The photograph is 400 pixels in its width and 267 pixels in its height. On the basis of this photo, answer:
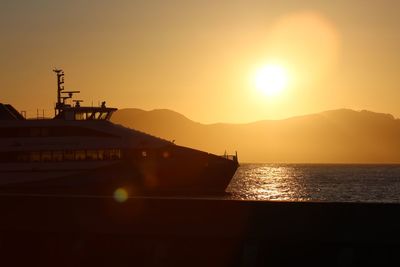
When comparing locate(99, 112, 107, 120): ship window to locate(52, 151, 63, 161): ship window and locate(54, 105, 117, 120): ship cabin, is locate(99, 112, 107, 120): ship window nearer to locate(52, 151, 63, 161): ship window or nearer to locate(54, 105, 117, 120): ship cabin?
locate(54, 105, 117, 120): ship cabin

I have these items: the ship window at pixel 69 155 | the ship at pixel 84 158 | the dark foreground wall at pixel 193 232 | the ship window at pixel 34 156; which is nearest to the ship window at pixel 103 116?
the ship at pixel 84 158

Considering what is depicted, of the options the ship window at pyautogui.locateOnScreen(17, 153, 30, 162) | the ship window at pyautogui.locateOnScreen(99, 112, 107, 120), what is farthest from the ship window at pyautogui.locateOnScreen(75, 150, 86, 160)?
the ship window at pyautogui.locateOnScreen(17, 153, 30, 162)

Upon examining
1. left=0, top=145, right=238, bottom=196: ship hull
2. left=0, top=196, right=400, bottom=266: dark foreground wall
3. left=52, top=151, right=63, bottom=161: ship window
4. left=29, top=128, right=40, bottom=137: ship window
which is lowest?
left=0, top=196, right=400, bottom=266: dark foreground wall

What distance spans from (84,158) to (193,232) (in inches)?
1059

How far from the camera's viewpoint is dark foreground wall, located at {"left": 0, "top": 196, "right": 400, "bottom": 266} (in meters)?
14.4

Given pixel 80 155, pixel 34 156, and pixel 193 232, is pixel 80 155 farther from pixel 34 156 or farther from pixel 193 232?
pixel 193 232

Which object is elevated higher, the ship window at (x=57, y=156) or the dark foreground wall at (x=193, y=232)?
the ship window at (x=57, y=156)

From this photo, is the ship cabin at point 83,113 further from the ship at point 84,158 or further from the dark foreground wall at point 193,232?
the dark foreground wall at point 193,232

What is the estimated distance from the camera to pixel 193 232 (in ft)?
50.1

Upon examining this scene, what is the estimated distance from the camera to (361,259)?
1452 centimetres

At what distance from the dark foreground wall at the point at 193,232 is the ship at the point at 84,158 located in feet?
79.7

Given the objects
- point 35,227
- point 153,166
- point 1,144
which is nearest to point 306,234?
point 35,227

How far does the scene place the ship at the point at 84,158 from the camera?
134ft

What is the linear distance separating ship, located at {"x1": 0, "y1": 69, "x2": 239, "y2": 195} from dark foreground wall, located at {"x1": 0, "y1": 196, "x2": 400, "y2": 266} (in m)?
24.3
